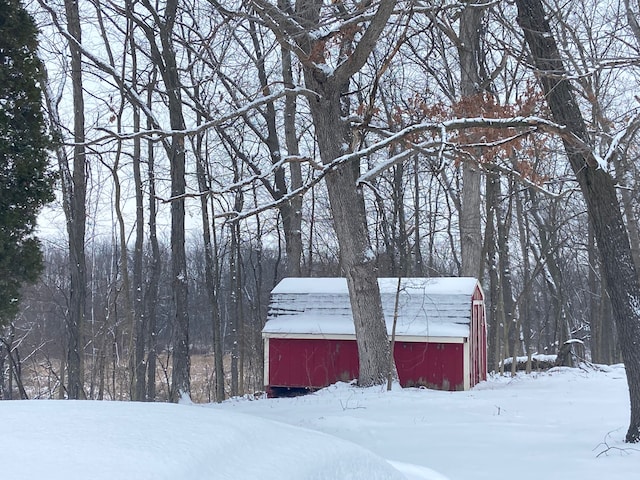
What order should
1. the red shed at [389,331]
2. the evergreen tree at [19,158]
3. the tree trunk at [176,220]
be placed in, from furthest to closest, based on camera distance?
1. the tree trunk at [176,220]
2. the red shed at [389,331]
3. the evergreen tree at [19,158]

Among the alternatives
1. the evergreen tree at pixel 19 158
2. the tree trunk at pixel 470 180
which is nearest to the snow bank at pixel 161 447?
the evergreen tree at pixel 19 158

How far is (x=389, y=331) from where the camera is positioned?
14469 millimetres

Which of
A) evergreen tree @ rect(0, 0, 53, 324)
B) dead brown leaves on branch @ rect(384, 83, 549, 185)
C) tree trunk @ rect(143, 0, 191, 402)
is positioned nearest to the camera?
dead brown leaves on branch @ rect(384, 83, 549, 185)

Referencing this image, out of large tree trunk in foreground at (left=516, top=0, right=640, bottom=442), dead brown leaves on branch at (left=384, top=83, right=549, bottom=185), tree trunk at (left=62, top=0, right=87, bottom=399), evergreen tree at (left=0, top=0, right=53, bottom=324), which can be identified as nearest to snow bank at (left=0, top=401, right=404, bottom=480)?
Result: large tree trunk in foreground at (left=516, top=0, right=640, bottom=442)

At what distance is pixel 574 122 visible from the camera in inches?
285

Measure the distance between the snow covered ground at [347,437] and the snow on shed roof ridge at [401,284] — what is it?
7.75ft

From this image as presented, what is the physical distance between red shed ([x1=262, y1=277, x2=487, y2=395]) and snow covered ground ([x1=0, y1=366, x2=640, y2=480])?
5.19 feet

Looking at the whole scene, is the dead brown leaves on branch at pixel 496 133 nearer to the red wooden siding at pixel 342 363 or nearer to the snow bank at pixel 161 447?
the red wooden siding at pixel 342 363

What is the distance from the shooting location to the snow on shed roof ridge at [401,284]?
48.3 feet

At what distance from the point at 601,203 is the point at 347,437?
3695 millimetres

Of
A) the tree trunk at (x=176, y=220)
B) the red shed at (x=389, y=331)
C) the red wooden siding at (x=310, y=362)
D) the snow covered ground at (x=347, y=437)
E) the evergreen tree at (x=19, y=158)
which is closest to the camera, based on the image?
the snow covered ground at (x=347, y=437)

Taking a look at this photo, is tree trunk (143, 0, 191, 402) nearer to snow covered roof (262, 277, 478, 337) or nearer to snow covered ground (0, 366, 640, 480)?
snow covered roof (262, 277, 478, 337)

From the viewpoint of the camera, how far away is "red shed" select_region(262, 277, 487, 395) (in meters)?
14.1

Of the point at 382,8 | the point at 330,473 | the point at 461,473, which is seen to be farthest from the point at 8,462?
the point at 382,8
